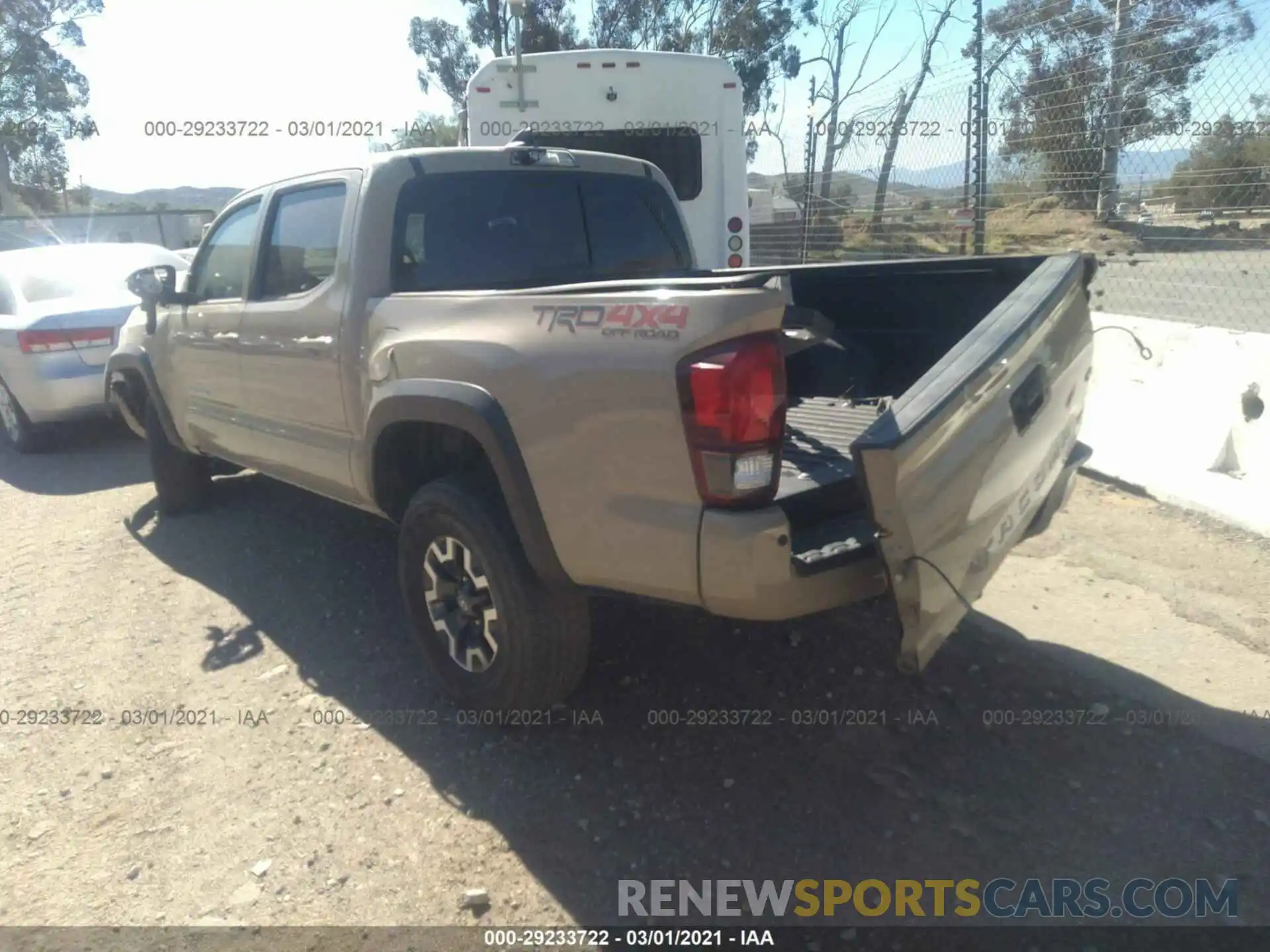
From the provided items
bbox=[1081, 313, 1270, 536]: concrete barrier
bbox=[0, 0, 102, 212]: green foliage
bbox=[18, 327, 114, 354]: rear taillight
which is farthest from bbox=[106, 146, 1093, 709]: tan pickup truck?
bbox=[0, 0, 102, 212]: green foliage

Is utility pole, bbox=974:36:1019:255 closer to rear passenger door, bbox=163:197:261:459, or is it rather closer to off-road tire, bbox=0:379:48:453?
rear passenger door, bbox=163:197:261:459

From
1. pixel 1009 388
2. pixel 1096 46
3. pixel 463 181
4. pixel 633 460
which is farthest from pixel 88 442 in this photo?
pixel 1096 46

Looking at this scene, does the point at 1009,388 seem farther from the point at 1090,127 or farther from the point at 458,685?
the point at 1090,127

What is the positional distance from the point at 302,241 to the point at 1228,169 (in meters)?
5.72

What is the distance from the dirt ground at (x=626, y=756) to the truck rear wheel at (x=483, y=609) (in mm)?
255

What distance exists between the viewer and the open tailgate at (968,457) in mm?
2418

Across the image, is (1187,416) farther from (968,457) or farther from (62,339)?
(62,339)

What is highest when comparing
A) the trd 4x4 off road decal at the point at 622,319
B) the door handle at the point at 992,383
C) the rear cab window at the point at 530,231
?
the rear cab window at the point at 530,231

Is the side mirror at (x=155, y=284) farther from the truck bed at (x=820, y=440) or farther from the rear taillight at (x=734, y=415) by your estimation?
the rear taillight at (x=734, y=415)

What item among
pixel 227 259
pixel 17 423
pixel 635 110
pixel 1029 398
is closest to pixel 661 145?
pixel 635 110

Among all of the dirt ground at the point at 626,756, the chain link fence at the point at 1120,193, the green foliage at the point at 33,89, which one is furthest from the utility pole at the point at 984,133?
the green foliage at the point at 33,89

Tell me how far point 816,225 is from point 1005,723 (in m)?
11.0

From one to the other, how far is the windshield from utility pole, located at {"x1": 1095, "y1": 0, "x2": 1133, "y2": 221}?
739 cm

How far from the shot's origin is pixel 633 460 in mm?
2697
